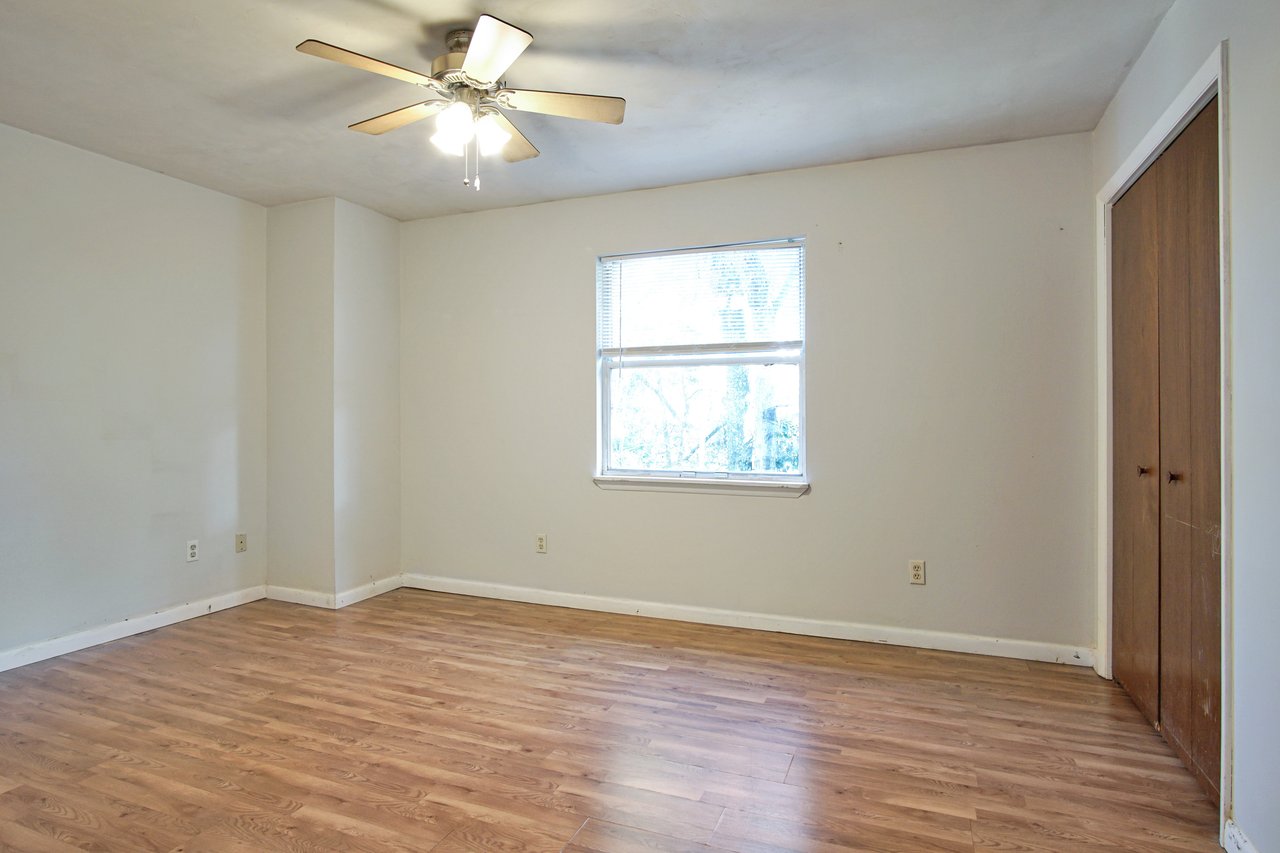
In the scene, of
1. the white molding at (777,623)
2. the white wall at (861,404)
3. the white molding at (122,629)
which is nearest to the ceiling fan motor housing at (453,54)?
the white wall at (861,404)

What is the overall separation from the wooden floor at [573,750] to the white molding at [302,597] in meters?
0.61

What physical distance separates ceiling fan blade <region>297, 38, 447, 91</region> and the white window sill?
7.58 feet

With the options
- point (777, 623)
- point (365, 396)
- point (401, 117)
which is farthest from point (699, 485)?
point (401, 117)

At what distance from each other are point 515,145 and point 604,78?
1.44 ft

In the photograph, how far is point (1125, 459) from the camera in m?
2.82

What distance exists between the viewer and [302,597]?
4.27m

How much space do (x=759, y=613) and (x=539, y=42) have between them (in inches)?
112

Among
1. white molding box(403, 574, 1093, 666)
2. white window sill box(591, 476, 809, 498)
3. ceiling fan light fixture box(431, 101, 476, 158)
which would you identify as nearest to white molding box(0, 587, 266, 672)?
white molding box(403, 574, 1093, 666)

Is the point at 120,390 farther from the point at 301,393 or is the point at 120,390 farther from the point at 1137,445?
the point at 1137,445

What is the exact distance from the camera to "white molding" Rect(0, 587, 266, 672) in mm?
3182

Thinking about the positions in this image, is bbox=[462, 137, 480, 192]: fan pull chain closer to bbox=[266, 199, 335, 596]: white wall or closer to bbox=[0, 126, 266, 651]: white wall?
bbox=[266, 199, 335, 596]: white wall

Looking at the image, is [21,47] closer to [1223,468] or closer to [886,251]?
[886,251]

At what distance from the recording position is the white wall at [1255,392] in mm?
1588

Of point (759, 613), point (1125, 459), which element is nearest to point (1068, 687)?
point (1125, 459)
